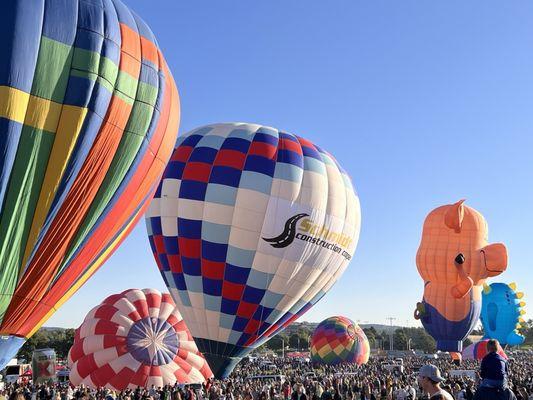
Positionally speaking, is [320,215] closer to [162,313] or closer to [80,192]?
[162,313]

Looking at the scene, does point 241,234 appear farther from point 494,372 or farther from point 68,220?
point 494,372

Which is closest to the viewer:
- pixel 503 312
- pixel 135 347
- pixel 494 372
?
pixel 494 372

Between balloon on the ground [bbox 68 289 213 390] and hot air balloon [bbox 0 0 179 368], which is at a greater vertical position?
hot air balloon [bbox 0 0 179 368]

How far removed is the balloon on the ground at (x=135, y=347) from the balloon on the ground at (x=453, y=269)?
14.4 metres

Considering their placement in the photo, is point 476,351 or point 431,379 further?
point 476,351

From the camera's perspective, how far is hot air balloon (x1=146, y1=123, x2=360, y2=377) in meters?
17.0

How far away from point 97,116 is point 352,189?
38.3 feet

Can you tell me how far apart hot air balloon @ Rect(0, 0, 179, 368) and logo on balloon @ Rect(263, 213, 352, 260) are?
696 cm

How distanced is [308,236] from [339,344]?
1531cm

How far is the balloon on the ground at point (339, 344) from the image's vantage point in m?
31.2

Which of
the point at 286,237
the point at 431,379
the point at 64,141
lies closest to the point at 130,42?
the point at 64,141

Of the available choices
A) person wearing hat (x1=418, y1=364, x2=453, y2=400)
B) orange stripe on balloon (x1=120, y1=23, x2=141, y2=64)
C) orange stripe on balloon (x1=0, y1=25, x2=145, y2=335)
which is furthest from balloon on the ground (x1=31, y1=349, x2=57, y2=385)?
person wearing hat (x1=418, y1=364, x2=453, y2=400)

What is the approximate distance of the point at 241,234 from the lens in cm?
1702

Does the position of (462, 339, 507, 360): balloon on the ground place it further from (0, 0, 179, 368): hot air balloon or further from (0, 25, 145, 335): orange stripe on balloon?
(0, 25, 145, 335): orange stripe on balloon
